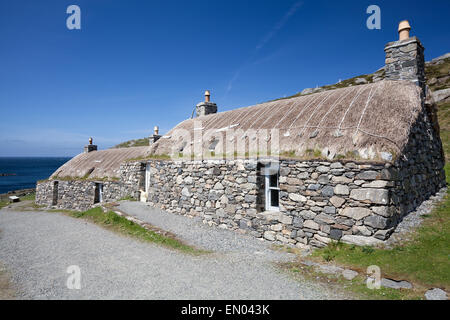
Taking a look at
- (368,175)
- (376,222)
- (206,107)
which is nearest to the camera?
(376,222)

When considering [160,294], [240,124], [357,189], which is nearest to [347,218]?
[357,189]

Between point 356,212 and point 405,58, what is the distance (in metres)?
6.41

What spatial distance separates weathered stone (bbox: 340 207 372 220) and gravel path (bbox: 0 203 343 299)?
87.9 inches

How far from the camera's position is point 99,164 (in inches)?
946

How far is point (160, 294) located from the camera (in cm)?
507

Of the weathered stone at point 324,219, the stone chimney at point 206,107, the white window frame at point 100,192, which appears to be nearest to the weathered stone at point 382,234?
the weathered stone at point 324,219

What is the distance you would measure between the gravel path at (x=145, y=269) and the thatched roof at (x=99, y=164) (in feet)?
40.6

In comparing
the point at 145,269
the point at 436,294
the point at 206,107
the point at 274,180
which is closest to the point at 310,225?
the point at 274,180

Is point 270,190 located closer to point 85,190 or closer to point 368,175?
point 368,175

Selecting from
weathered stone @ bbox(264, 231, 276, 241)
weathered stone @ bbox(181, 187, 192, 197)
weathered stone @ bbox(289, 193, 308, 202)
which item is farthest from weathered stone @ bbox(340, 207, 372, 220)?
weathered stone @ bbox(181, 187, 192, 197)

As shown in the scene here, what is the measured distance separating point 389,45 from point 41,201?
107ft

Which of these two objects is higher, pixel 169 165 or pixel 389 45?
pixel 389 45

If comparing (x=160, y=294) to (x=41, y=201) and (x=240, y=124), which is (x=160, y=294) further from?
(x=41, y=201)
